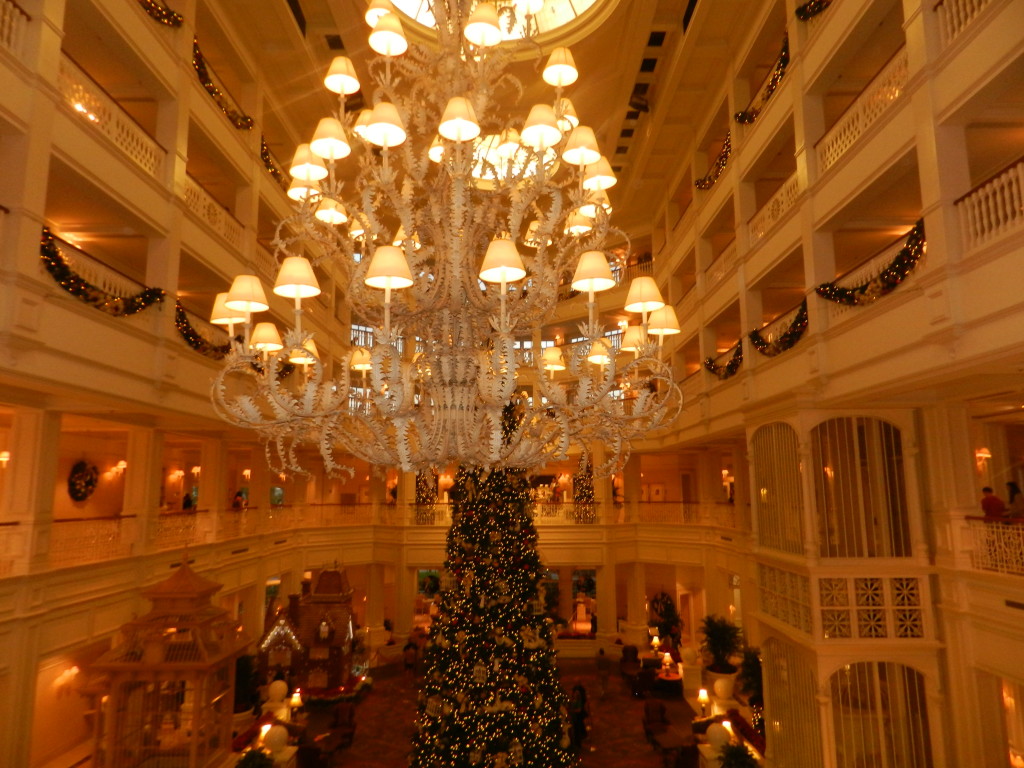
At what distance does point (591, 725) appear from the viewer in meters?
13.9

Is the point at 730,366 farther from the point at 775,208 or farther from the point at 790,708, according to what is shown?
the point at 790,708

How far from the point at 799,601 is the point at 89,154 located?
9.75 m

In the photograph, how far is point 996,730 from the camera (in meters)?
8.12

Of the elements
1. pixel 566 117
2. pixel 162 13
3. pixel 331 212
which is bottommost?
pixel 331 212

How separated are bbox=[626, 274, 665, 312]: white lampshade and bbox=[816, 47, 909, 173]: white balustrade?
442 centimetres

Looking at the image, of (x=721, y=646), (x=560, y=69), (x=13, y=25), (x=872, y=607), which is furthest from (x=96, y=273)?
(x=721, y=646)

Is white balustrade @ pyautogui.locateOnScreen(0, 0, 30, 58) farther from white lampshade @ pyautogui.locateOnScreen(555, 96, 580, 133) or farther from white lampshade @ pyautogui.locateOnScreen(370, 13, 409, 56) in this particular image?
white lampshade @ pyautogui.locateOnScreen(555, 96, 580, 133)

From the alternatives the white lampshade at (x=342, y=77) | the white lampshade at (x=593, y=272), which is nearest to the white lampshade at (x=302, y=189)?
the white lampshade at (x=342, y=77)

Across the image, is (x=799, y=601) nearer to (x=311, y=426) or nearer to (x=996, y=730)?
(x=996, y=730)

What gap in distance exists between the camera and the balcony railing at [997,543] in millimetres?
7699

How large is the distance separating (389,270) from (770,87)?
918 centimetres

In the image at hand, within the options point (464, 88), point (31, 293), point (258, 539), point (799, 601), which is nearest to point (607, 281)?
point (464, 88)

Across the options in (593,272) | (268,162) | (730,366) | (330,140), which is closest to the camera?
(593,272)

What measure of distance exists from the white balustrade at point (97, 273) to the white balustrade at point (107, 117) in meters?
1.44
